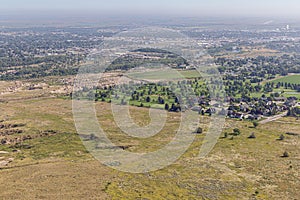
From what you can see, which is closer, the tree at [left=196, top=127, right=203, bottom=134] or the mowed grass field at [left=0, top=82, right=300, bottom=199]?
the mowed grass field at [left=0, top=82, right=300, bottom=199]

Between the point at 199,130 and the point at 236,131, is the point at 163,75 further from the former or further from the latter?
the point at 236,131

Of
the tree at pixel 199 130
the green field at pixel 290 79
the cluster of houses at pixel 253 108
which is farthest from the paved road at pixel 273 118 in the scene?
the green field at pixel 290 79

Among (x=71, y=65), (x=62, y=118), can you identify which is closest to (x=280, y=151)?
(x=62, y=118)

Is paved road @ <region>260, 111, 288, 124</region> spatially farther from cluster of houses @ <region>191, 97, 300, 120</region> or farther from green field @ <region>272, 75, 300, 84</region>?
green field @ <region>272, 75, 300, 84</region>

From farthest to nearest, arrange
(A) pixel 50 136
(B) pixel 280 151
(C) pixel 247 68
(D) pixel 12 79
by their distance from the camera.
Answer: (C) pixel 247 68 → (D) pixel 12 79 → (A) pixel 50 136 → (B) pixel 280 151

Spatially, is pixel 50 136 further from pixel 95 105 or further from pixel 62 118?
pixel 95 105

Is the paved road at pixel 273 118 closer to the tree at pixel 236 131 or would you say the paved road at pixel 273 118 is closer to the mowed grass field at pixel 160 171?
the mowed grass field at pixel 160 171

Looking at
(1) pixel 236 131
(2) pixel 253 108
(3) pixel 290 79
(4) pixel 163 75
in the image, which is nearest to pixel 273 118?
(2) pixel 253 108

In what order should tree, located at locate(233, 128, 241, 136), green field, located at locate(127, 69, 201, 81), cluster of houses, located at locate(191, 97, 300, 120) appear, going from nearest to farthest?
tree, located at locate(233, 128, 241, 136)
cluster of houses, located at locate(191, 97, 300, 120)
green field, located at locate(127, 69, 201, 81)

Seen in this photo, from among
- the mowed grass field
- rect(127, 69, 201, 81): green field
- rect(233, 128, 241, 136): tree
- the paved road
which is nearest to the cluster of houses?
the paved road
